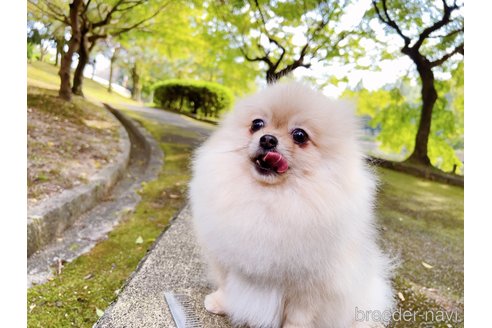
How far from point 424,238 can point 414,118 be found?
88 cm

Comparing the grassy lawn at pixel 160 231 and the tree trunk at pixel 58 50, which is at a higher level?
the tree trunk at pixel 58 50

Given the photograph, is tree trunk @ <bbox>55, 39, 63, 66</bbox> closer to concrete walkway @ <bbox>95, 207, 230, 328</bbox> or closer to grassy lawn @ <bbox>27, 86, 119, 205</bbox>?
grassy lawn @ <bbox>27, 86, 119, 205</bbox>

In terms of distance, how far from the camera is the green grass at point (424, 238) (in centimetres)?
117

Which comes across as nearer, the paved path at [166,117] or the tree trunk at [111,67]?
the tree trunk at [111,67]

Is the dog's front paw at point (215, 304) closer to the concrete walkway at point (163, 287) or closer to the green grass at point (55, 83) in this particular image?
the concrete walkway at point (163, 287)

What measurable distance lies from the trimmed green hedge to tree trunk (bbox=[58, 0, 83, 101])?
373 millimetres

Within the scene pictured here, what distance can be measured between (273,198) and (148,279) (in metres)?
0.49

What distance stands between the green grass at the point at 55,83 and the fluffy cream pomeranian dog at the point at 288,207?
3.02ft

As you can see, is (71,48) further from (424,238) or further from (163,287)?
(424,238)

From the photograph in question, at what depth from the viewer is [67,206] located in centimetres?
132

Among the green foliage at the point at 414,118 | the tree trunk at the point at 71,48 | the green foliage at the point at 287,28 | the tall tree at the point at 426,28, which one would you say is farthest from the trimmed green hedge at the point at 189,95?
the tall tree at the point at 426,28

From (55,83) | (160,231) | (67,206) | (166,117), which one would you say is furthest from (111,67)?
(160,231)

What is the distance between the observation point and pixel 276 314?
0.71 meters
